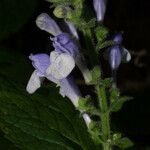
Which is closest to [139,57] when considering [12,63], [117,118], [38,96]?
[117,118]

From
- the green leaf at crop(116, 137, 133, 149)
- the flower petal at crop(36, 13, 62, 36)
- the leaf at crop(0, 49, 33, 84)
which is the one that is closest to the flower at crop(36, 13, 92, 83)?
the flower petal at crop(36, 13, 62, 36)

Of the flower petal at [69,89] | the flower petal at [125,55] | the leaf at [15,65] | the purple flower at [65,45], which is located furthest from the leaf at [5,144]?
the leaf at [15,65]

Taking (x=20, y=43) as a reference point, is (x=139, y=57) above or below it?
below

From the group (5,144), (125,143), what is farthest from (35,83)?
(125,143)

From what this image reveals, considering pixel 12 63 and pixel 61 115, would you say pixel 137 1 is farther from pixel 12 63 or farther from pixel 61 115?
pixel 61 115

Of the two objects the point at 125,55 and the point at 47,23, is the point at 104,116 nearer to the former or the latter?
the point at 125,55

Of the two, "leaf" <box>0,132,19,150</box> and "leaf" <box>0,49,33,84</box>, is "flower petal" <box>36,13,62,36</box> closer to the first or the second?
A: "leaf" <box>0,132,19,150</box>
